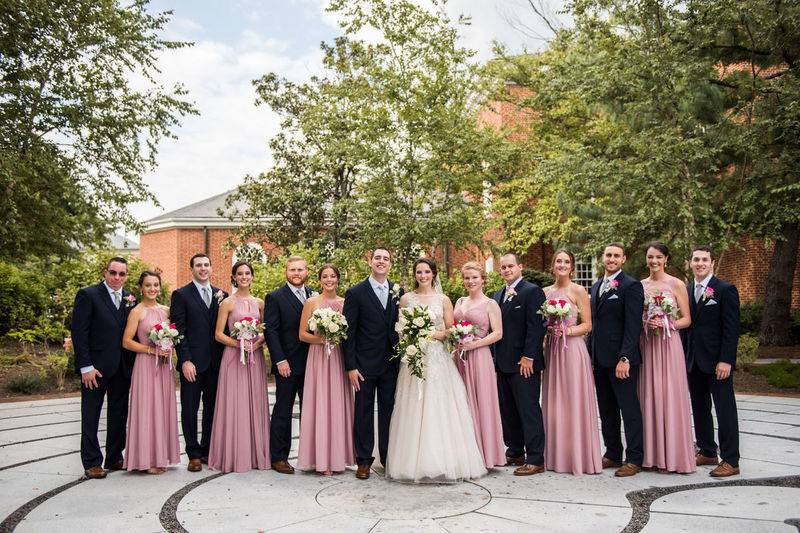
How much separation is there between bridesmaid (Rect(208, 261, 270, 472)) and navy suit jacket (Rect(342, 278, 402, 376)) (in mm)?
1071

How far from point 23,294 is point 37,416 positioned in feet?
41.7

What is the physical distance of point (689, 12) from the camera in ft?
46.8

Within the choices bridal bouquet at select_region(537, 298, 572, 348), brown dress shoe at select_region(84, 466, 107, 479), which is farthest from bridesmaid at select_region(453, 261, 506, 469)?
brown dress shoe at select_region(84, 466, 107, 479)

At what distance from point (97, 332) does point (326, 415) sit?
240 cm

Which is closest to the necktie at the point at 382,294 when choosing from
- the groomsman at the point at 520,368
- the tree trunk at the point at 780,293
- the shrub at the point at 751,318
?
the groomsman at the point at 520,368

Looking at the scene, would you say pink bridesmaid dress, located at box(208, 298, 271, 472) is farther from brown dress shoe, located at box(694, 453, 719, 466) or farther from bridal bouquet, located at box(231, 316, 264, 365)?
brown dress shoe, located at box(694, 453, 719, 466)

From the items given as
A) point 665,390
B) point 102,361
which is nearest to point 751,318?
point 665,390

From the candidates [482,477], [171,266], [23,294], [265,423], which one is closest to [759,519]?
[482,477]

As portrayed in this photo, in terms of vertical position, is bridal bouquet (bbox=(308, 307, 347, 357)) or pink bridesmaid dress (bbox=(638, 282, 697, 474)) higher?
bridal bouquet (bbox=(308, 307, 347, 357))

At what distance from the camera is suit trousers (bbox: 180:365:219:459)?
279 inches

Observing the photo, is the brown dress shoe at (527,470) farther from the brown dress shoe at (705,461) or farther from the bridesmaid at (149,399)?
the bridesmaid at (149,399)

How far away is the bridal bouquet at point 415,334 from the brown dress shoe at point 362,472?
1.04 metres

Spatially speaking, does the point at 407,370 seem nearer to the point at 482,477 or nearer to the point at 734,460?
the point at 482,477

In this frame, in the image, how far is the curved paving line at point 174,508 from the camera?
522cm
